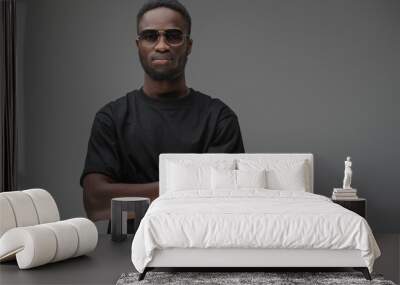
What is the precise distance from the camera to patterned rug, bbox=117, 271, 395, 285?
185 inches

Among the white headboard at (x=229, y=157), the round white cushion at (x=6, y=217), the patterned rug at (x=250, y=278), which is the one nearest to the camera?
the patterned rug at (x=250, y=278)

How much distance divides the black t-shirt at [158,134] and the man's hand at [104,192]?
0.06 metres

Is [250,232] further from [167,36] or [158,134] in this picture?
[167,36]

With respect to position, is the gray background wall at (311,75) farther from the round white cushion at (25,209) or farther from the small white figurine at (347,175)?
the round white cushion at (25,209)

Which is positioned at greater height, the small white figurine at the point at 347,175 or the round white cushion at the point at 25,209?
the small white figurine at the point at 347,175

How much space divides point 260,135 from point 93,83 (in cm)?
188

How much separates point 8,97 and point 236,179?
8.48 feet

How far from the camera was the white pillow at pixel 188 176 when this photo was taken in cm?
650

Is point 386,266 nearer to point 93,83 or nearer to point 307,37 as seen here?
point 307,37

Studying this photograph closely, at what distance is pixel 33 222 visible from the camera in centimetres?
555

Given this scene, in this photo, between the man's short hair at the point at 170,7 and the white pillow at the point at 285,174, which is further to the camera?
the man's short hair at the point at 170,7

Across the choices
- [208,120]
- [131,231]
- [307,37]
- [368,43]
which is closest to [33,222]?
[131,231]

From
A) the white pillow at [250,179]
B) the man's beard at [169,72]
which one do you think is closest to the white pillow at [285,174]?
the white pillow at [250,179]

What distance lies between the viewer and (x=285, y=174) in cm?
658
